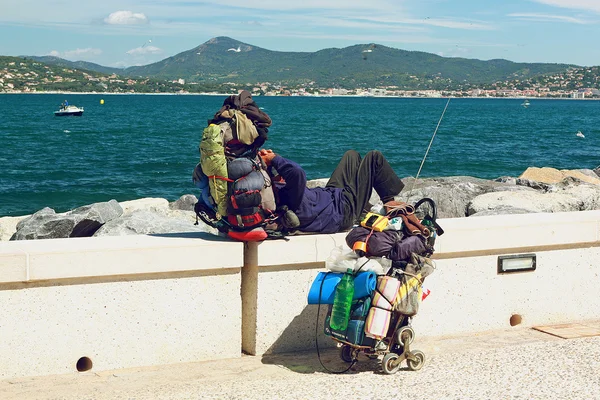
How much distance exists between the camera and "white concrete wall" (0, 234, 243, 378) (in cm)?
503

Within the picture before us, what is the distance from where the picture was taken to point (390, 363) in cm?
517

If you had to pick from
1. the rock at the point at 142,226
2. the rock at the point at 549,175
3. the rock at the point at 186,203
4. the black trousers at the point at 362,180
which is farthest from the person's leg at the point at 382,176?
the rock at the point at 549,175

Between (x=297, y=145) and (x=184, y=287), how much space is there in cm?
4862

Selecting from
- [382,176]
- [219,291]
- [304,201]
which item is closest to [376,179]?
[382,176]

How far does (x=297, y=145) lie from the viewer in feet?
177

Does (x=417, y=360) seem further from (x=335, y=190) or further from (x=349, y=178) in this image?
(x=349, y=178)

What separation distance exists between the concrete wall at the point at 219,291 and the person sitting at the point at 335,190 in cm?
19

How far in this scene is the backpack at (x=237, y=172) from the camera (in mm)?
5457

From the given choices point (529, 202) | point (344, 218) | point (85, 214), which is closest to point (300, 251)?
point (344, 218)

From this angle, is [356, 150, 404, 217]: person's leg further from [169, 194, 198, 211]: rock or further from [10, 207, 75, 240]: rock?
[169, 194, 198, 211]: rock

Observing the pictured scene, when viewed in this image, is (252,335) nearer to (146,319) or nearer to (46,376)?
(146,319)

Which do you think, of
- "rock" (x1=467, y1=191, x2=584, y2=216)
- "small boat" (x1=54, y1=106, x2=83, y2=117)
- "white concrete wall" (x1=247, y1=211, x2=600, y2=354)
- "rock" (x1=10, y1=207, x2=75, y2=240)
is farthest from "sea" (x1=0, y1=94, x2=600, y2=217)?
"small boat" (x1=54, y1=106, x2=83, y2=117)

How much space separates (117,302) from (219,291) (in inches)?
26.2

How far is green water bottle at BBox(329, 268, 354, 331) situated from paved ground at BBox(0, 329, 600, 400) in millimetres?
328
